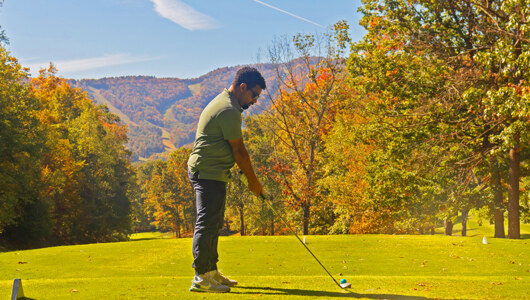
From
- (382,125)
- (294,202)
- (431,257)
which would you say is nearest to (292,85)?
(294,202)

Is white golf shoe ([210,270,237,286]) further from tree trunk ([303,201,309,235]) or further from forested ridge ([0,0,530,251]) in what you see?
tree trunk ([303,201,309,235])

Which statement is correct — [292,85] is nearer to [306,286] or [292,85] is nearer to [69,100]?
[306,286]

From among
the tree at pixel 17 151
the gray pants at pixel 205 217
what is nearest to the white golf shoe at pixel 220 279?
the gray pants at pixel 205 217

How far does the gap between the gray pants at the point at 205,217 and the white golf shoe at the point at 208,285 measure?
0.08m

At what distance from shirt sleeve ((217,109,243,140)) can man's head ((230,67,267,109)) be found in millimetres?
346

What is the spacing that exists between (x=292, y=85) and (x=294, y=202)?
24.5ft

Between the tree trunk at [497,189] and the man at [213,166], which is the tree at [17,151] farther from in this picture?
the tree trunk at [497,189]

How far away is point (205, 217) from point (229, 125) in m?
1.13

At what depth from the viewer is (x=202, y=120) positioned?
5.48m

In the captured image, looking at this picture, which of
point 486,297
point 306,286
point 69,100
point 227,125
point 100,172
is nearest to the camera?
point 227,125

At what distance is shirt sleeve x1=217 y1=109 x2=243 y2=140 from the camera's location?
5.30m

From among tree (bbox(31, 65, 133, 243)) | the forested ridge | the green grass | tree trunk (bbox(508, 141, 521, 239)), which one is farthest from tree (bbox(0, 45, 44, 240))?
tree trunk (bbox(508, 141, 521, 239))

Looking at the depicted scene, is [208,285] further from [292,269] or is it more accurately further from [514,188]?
[514,188]

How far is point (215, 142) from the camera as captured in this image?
5.44 m
